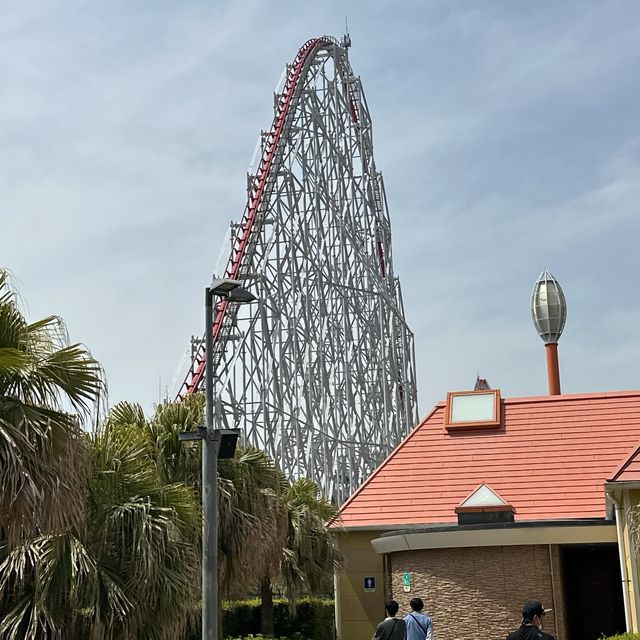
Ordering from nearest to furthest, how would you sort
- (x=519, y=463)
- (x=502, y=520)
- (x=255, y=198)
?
(x=502, y=520) → (x=519, y=463) → (x=255, y=198)

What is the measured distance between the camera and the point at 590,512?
13859 mm

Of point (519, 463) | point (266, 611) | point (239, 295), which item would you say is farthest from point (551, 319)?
point (239, 295)

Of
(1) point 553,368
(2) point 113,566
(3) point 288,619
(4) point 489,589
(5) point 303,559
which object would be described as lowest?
(3) point 288,619

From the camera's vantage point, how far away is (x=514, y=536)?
1244 centimetres

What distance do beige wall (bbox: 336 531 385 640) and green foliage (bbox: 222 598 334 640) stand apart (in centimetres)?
287

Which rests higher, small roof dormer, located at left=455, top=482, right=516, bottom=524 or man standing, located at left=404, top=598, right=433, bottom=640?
small roof dormer, located at left=455, top=482, right=516, bottom=524

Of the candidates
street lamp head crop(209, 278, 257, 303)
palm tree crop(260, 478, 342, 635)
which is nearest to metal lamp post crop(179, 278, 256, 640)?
street lamp head crop(209, 278, 257, 303)

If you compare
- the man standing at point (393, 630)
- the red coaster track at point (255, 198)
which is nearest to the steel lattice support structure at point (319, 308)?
the red coaster track at point (255, 198)

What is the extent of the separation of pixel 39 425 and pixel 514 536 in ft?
24.4

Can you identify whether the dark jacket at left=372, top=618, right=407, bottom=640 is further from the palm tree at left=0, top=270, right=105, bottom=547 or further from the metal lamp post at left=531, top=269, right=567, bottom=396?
the metal lamp post at left=531, top=269, right=567, bottom=396

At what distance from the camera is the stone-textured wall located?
488 inches

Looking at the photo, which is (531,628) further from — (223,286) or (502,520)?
(502,520)

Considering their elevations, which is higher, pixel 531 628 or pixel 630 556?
pixel 630 556

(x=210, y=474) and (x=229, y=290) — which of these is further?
(x=229, y=290)
